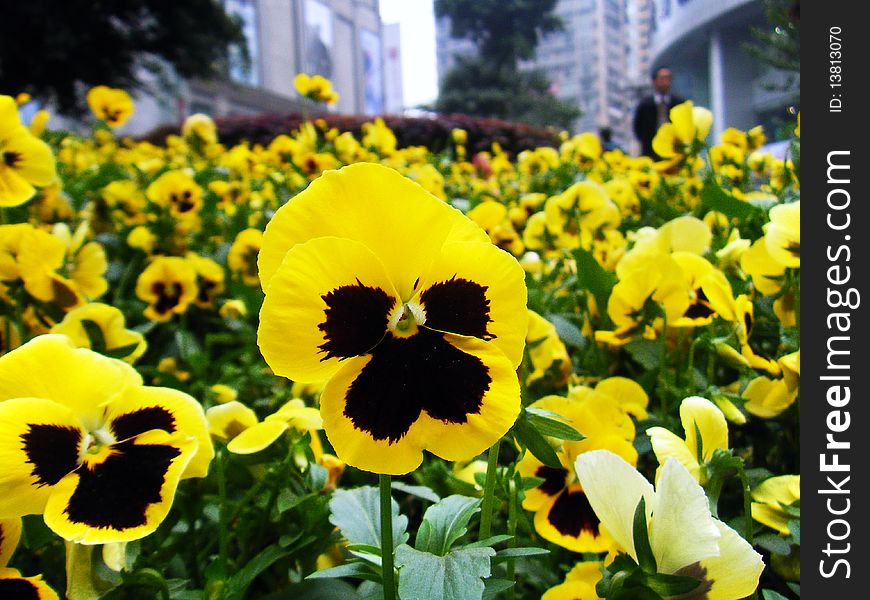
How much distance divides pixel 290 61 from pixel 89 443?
93.8 feet

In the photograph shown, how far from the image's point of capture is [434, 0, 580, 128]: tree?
25712 mm

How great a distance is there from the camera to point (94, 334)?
75 centimetres

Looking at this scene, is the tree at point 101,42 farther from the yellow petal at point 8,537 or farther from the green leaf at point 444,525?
the green leaf at point 444,525

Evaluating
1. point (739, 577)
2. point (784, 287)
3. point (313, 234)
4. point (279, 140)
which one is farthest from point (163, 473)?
point (279, 140)

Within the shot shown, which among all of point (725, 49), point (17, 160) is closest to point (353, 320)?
point (17, 160)

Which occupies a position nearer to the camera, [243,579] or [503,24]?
[243,579]

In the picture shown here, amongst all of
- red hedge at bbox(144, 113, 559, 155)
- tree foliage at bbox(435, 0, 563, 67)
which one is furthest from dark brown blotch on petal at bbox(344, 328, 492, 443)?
tree foliage at bbox(435, 0, 563, 67)

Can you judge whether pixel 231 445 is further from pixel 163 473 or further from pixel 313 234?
pixel 313 234

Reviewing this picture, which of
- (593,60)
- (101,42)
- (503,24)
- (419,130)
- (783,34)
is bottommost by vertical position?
(783,34)

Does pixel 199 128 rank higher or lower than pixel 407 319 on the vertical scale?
higher

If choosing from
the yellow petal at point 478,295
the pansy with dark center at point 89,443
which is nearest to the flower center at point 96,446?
the pansy with dark center at point 89,443

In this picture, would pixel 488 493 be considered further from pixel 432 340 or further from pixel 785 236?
pixel 785 236

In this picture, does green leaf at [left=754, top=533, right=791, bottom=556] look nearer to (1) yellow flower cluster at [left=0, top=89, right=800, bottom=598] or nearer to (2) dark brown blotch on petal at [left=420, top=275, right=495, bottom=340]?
(1) yellow flower cluster at [left=0, top=89, right=800, bottom=598]

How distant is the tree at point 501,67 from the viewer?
2571 centimetres
